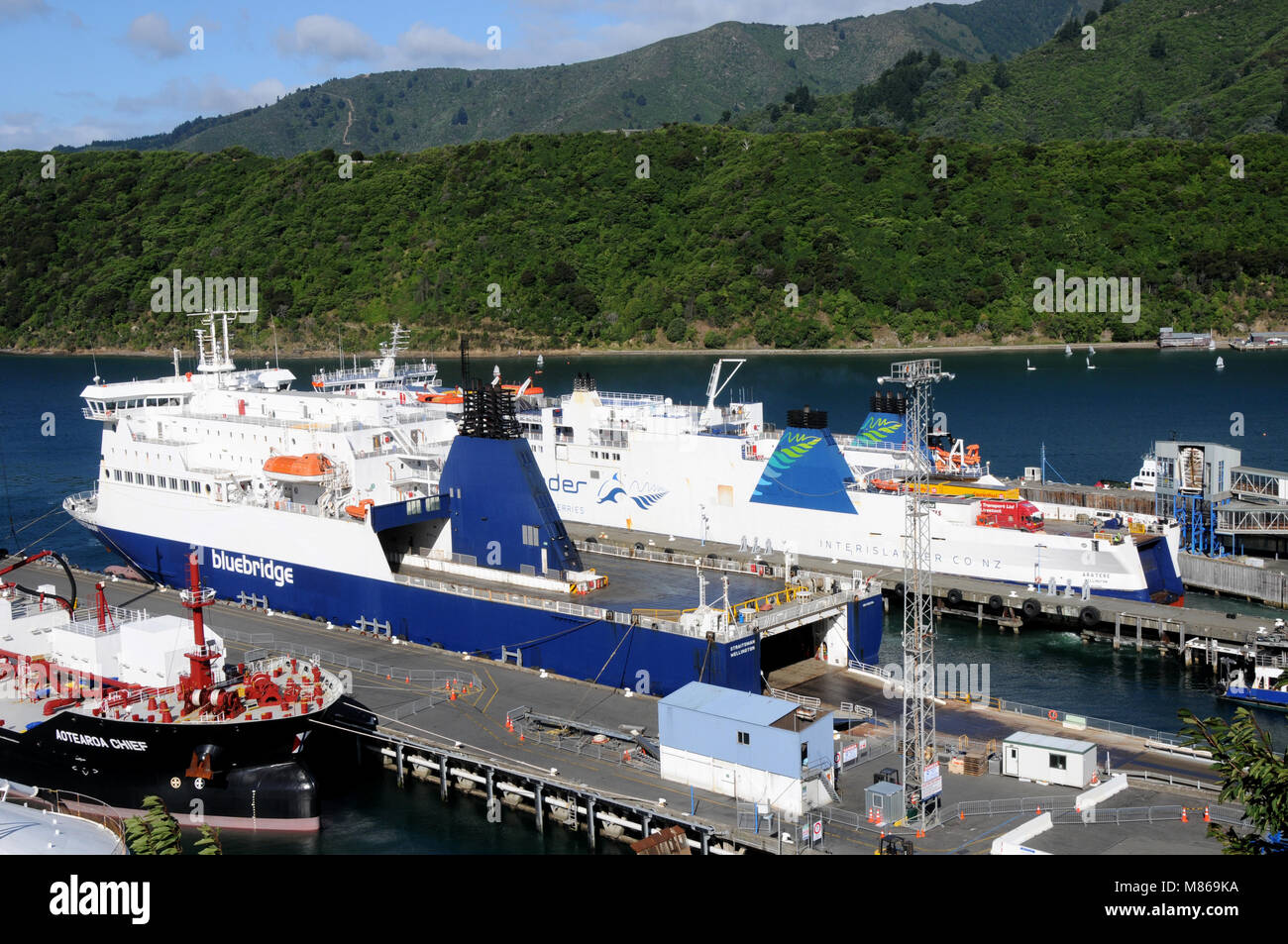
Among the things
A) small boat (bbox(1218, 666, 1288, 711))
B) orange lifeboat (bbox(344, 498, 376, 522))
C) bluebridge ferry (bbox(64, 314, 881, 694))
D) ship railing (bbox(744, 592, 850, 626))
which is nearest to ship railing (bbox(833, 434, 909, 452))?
bluebridge ferry (bbox(64, 314, 881, 694))

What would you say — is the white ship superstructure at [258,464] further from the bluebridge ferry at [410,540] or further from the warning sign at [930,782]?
the warning sign at [930,782]

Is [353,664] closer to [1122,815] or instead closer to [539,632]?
[539,632]

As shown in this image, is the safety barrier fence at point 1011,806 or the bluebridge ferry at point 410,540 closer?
the safety barrier fence at point 1011,806

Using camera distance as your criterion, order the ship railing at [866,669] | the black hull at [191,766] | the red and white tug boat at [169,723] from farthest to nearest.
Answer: the ship railing at [866,669] < the red and white tug boat at [169,723] < the black hull at [191,766]

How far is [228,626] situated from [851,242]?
10193 cm

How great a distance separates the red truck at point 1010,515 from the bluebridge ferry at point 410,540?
12589 mm

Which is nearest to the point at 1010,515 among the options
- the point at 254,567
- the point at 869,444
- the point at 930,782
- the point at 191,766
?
the point at 869,444

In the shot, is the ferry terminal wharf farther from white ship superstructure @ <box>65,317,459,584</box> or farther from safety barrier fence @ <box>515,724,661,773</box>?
white ship superstructure @ <box>65,317,459,584</box>

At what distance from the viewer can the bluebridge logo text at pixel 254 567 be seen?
3850 cm

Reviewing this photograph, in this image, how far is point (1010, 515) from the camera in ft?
145

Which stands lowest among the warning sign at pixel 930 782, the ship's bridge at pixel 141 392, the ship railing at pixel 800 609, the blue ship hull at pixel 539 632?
the warning sign at pixel 930 782

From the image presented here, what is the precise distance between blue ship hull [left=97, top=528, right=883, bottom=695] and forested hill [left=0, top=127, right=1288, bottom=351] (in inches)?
3554

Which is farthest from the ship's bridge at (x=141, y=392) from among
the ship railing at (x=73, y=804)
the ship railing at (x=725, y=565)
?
the ship railing at (x=73, y=804)

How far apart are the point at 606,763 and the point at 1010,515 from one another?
2317cm
